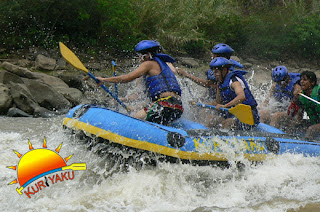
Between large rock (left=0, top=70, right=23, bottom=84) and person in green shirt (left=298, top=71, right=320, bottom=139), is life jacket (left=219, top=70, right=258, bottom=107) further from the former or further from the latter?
large rock (left=0, top=70, right=23, bottom=84)

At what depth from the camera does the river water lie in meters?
3.85

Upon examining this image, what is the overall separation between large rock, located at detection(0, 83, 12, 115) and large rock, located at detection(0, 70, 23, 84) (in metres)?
0.58

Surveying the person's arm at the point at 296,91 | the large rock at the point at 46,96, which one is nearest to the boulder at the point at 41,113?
the large rock at the point at 46,96

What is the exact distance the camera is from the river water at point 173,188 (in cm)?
385

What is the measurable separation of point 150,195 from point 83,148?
1063mm

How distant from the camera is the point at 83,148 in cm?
466

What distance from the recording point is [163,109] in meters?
4.68

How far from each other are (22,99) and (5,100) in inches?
12.4

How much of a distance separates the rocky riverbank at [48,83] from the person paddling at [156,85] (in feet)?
11.4

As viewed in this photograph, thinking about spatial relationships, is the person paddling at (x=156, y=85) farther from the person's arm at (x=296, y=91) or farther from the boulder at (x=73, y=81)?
the boulder at (x=73, y=81)

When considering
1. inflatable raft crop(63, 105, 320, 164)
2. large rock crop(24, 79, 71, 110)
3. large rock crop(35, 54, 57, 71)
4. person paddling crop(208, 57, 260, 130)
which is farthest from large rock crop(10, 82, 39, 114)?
person paddling crop(208, 57, 260, 130)

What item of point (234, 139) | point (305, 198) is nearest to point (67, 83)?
point (234, 139)

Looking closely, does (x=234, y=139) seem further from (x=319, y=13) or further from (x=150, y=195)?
(x=319, y=13)

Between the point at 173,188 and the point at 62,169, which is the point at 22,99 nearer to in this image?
the point at 62,169
